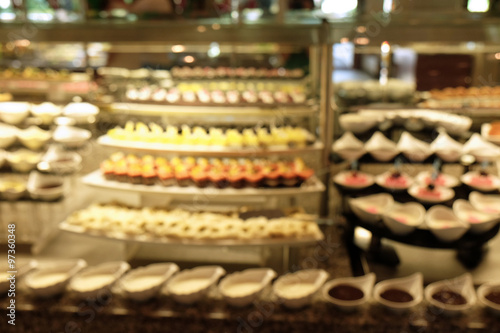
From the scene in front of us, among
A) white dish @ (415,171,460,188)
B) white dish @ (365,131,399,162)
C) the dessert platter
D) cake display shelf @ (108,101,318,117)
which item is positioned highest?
cake display shelf @ (108,101,318,117)

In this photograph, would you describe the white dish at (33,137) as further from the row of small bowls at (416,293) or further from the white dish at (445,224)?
the white dish at (445,224)

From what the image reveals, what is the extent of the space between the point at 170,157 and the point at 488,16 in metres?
2.78

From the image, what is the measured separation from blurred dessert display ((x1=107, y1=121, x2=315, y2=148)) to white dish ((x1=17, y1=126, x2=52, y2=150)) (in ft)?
1.75


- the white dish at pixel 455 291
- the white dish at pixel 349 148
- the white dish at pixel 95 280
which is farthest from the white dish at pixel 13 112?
the white dish at pixel 455 291

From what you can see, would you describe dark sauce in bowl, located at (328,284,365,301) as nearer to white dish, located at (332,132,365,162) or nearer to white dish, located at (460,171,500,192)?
white dish, located at (332,132,365,162)

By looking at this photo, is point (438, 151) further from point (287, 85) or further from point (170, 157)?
point (170, 157)

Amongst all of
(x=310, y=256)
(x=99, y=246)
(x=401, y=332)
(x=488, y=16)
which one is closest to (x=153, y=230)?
(x=99, y=246)

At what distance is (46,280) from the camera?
112 inches

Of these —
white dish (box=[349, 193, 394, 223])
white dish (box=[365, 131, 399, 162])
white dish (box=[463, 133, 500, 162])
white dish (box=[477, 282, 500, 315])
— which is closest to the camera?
white dish (box=[477, 282, 500, 315])

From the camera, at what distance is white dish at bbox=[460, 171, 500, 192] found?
3330 mm

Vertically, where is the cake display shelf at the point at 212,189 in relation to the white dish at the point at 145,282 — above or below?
above

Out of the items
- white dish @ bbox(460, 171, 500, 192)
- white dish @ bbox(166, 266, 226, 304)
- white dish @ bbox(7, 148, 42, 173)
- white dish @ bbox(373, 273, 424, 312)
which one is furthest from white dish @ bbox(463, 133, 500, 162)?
white dish @ bbox(7, 148, 42, 173)

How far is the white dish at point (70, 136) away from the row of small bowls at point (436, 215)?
7.52 feet

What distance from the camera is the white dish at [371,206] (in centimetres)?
308
